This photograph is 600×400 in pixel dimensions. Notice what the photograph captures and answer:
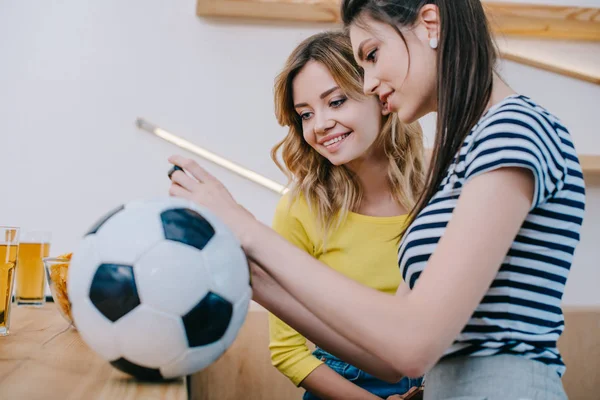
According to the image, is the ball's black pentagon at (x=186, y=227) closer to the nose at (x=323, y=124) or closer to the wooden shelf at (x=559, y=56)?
the nose at (x=323, y=124)

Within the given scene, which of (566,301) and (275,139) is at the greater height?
(275,139)

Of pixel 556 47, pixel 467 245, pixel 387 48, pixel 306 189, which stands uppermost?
pixel 556 47

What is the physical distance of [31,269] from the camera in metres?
1.75

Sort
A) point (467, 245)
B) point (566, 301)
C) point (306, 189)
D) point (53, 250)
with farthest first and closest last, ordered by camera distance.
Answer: point (566, 301), point (53, 250), point (306, 189), point (467, 245)

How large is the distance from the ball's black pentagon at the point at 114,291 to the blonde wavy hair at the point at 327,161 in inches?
36.9

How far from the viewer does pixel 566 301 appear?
274cm

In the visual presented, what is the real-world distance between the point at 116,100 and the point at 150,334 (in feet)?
6.91

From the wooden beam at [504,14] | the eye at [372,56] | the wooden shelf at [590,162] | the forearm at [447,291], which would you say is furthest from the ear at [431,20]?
the wooden shelf at [590,162]

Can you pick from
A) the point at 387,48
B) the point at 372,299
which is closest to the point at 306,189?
the point at 387,48

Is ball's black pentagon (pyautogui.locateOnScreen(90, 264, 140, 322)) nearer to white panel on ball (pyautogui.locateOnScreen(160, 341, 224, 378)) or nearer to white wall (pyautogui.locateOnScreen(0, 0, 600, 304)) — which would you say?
white panel on ball (pyautogui.locateOnScreen(160, 341, 224, 378))

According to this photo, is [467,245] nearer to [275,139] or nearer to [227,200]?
[227,200]

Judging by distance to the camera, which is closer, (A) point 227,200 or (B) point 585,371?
(A) point 227,200

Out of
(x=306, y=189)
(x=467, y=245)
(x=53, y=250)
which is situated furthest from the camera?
(x=53, y=250)

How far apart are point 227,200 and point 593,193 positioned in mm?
2357
